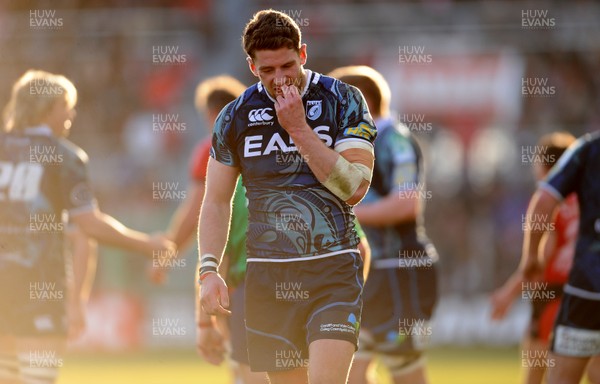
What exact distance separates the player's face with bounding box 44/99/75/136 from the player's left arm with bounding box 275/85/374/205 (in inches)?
101

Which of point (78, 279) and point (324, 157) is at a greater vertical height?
point (324, 157)

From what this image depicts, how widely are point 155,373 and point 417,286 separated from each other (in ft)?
29.9

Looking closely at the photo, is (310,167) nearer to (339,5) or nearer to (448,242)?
(448,242)

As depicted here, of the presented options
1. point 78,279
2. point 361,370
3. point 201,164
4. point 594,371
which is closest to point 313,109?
point 201,164

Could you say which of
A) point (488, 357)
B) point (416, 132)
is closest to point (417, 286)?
point (488, 357)

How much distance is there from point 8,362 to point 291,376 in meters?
2.43

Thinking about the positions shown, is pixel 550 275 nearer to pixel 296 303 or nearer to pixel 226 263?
pixel 226 263

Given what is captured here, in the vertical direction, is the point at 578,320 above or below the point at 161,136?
below

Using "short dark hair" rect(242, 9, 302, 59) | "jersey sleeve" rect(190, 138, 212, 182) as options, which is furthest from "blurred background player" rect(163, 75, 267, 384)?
"short dark hair" rect(242, 9, 302, 59)

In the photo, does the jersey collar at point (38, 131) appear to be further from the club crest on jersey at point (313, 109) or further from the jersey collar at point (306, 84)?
the club crest on jersey at point (313, 109)

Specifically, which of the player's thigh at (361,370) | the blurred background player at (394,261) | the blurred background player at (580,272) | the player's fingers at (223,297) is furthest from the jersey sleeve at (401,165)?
the player's fingers at (223,297)

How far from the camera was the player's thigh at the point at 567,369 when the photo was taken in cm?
753

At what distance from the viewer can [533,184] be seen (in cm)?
2377

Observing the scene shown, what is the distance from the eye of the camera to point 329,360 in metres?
5.75
